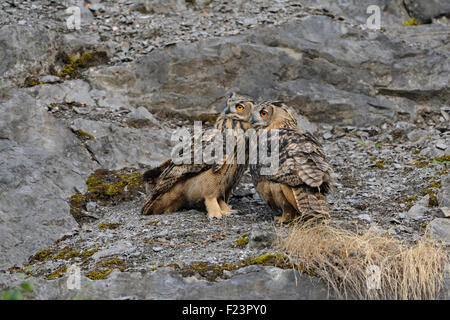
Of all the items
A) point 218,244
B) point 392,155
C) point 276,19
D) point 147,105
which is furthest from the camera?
point 276,19

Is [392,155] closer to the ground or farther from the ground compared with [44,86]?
closer to the ground

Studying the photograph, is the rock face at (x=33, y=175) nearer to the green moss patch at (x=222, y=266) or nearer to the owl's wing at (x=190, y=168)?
the owl's wing at (x=190, y=168)

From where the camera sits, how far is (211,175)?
6883 millimetres

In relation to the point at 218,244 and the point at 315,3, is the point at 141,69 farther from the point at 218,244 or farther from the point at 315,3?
the point at 218,244

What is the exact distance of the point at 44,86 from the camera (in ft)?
30.2

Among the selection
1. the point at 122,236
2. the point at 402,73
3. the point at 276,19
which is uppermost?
the point at 276,19

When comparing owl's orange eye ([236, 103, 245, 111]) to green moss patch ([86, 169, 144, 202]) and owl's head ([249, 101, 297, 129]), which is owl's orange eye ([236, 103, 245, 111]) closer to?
owl's head ([249, 101, 297, 129])

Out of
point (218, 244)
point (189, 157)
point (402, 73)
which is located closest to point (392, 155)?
point (402, 73)

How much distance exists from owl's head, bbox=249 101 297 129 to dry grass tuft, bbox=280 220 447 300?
2103mm

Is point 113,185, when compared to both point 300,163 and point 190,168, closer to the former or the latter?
point 190,168

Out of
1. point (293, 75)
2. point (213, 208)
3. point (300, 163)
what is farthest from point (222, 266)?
point (293, 75)

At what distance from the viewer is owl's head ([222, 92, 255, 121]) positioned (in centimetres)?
711

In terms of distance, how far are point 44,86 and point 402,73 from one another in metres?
6.48

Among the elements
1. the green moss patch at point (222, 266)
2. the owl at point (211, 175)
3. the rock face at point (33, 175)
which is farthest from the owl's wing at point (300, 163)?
the rock face at point (33, 175)
